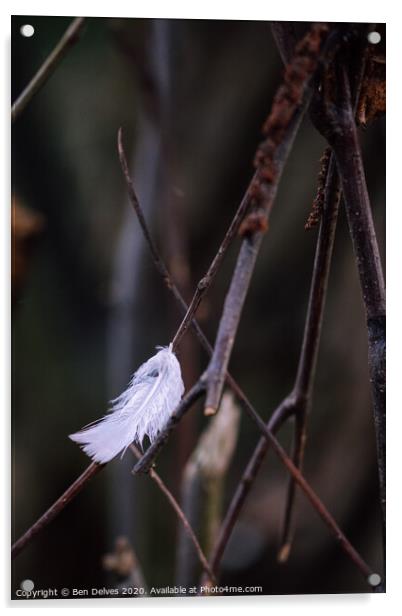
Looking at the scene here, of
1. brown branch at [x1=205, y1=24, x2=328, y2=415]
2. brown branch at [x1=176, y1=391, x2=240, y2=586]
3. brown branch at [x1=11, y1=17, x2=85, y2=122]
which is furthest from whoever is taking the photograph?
brown branch at [x1=176, y1=391, x2=240, y2=586]

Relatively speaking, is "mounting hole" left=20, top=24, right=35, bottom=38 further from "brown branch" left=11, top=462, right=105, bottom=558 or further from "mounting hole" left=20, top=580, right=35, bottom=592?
"mounting hole" left=20, top=580, right=35, bottom=592

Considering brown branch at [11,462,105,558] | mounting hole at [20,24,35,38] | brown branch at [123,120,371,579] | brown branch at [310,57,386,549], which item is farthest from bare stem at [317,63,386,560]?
mounting hole at [20,24,35,38]

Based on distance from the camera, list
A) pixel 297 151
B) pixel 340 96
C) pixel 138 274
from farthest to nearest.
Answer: pixel 138 274, pixel 297 151, pixel 340 96

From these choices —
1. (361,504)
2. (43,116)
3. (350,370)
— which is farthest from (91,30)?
(361,504)

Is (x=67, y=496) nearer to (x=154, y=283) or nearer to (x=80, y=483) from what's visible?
(x=80, y=483)

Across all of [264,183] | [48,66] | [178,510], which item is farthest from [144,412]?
[48,66]

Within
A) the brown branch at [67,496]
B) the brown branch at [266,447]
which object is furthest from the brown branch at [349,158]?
the brown branch at [67,496]

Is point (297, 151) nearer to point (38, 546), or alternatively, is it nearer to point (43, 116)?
point (43, 116)
